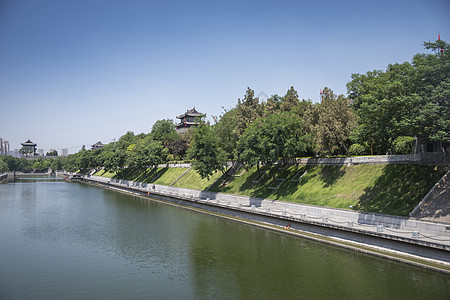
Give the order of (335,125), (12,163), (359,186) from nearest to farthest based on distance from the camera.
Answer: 1. (359,186)
2. (335,125)
3. (12,163)

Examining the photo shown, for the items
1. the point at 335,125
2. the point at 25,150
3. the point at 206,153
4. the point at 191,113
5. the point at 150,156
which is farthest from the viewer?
the point at 25,150

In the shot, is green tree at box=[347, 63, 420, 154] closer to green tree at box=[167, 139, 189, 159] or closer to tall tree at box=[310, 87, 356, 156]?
tall tree at box=[310, 87, 356, 156]

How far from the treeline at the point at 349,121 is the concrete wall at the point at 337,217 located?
5.12m

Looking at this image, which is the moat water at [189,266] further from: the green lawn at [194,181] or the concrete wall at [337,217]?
the green lawn at [194,181]

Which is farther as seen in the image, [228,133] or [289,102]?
[228,133]

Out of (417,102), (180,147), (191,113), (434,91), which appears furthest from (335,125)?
(191,113)

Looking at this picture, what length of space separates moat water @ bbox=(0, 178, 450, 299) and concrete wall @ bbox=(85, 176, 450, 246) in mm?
2168

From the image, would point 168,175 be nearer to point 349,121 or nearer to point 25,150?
point 349,121

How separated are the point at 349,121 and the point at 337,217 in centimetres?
1286

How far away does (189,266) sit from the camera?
2269 cm

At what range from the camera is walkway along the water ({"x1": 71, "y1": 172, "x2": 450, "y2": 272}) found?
2083cm

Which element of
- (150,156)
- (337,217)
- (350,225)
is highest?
(150,156)

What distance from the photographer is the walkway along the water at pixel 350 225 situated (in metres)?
20.8

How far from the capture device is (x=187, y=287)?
753 inches
